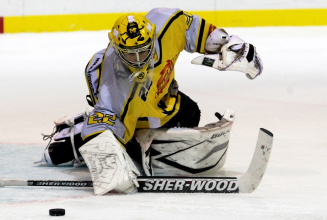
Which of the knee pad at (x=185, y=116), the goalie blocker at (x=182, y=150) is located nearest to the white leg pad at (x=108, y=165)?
the goalie blocker at (x=182, y=150)

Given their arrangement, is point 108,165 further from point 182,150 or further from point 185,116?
point 185,116

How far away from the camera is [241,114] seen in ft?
15.7

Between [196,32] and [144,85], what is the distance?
478 mm

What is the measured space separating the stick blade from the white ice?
54 millimetres

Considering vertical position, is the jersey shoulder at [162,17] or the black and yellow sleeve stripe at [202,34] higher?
the jersey shoulder at [162,17]

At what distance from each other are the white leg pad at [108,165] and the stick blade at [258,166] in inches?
18.5

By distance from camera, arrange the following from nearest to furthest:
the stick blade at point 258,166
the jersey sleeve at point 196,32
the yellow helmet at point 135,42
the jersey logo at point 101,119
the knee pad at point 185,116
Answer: the stick blade at point 258,166 → the yellow helmet at point 135,42 → the jersey logo at point 101,119 → the jersey sleeve at point 196,32 → the knee pad at point 185,116

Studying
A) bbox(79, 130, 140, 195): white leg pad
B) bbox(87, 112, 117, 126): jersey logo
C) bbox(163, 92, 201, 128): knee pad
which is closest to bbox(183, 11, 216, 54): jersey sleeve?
bbox(163, 92, 201, 128): knee pad

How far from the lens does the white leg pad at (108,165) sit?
2.80 meters

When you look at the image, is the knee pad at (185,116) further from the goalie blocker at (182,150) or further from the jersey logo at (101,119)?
the jersey logo at (101,119)

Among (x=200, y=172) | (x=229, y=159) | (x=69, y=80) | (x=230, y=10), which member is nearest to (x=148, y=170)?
(x=200, y=172)

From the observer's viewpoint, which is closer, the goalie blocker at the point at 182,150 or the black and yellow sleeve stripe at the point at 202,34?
the goalie blocker at the point at 182,150

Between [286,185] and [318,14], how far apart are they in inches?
225

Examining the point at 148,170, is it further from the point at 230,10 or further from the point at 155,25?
the point at 230,10
